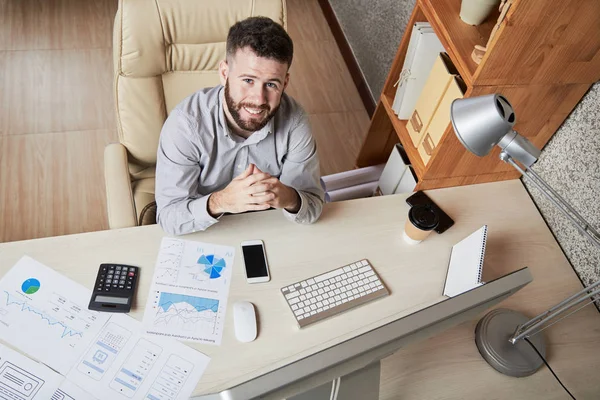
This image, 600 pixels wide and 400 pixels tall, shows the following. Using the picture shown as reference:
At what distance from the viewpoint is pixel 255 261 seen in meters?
1.14

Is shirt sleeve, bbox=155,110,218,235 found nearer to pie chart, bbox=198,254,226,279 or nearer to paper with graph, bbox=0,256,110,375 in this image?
pie chart, bbox=198,254,226,279

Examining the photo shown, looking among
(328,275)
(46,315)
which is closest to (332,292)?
(328,275)

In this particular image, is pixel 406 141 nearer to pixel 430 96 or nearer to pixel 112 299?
pixel 430 96

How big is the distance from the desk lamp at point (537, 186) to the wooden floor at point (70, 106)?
119cm

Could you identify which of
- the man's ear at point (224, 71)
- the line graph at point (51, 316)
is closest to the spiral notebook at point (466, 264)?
the man's ear at point (224, 71)

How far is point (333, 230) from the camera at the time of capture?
1238mm

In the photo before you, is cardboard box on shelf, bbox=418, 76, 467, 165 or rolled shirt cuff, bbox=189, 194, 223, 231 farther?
cardboard box on shelf, bbox=418, 76, 467, 165

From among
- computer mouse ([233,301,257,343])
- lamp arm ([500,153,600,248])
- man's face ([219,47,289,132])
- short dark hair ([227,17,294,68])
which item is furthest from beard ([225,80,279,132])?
lamp arm ([500,153,600,248])

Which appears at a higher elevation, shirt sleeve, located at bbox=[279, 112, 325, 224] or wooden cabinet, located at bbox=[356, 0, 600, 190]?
wooden cabinet, located at bbox=[356, 0, 600, 190]

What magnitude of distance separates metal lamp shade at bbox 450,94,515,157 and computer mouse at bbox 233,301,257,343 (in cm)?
57

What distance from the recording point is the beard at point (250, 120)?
1146mm

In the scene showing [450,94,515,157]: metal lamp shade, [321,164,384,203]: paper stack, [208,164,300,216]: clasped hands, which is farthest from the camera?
[321,164,384,203]: paper stack

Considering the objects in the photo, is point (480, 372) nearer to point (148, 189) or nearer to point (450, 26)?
point (450, 26)

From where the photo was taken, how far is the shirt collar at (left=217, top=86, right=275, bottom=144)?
1180mm
